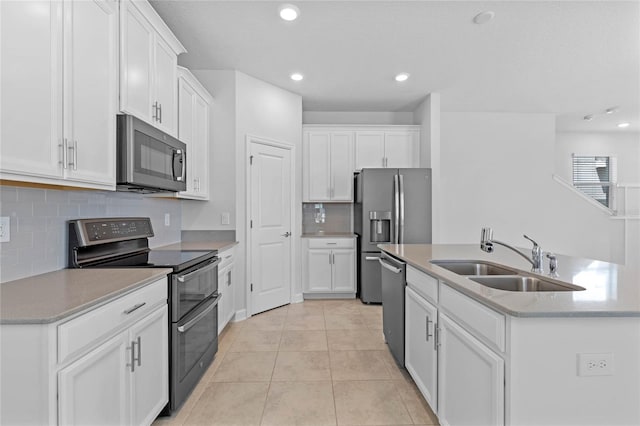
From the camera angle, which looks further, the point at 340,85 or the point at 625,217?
the point at 625,217

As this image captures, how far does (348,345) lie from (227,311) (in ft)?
4.17

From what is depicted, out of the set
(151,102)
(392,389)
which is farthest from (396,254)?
(151,102)

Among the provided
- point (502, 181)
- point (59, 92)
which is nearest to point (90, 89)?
point (59, 92)

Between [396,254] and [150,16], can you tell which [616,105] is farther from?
[150,16]

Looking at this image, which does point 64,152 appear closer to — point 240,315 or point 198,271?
point 198,271

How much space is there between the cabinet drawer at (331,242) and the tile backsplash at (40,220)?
2601 millimetres

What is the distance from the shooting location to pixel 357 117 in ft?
17.1

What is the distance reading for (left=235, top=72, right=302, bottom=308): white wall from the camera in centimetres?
363

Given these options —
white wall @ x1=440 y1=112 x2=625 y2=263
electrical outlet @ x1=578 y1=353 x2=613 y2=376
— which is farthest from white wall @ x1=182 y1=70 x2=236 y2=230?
white wall @ x1=440 y1=112 x2=625 y2=263

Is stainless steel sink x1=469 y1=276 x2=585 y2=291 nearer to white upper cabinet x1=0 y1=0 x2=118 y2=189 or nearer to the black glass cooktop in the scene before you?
the black glass cooktop

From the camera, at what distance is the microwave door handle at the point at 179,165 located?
2.43 m

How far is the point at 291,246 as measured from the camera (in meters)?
4.24

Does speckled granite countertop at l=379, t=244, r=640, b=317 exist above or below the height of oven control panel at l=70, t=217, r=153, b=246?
below

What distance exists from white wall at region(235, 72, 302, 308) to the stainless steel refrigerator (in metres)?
0.92
